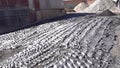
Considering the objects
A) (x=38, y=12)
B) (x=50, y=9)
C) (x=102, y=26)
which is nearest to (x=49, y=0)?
(x=50, y=9)

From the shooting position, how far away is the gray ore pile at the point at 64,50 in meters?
4.07

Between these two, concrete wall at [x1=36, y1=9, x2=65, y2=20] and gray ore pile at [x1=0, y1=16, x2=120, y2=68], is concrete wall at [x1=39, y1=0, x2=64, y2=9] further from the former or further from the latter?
→ gray ore pile at [x1=0, y1=16, x2=120, y2=68]

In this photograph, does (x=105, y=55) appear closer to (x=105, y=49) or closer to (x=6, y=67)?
(x=105, y=49)

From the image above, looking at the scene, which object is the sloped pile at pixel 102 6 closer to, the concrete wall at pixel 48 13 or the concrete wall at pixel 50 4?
the concrete wall at pixel 50 4

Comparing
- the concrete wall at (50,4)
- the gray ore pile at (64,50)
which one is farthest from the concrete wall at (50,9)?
the gray ore pile at (64,50)

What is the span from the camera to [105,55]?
4301 millimetres

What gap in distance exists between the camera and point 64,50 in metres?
4.72

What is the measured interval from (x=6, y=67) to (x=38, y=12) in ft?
20.8

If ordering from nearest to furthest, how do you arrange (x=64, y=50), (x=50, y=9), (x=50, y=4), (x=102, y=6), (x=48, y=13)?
(x=64, y=50)
(x=48, y=13)
(x=50, y=9)
(x=50, y=4)
(x=102, y=6)

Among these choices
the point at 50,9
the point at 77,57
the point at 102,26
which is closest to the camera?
the point at 77,57

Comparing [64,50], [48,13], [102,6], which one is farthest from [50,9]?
[102,6]

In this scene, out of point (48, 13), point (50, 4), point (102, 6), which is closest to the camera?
point (48, 13)

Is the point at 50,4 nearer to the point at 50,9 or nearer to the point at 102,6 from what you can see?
the point at 50,9

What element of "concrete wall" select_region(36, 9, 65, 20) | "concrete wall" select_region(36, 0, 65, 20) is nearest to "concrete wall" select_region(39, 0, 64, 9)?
"concrete wall" select_region(36, 0, 65, 20)
